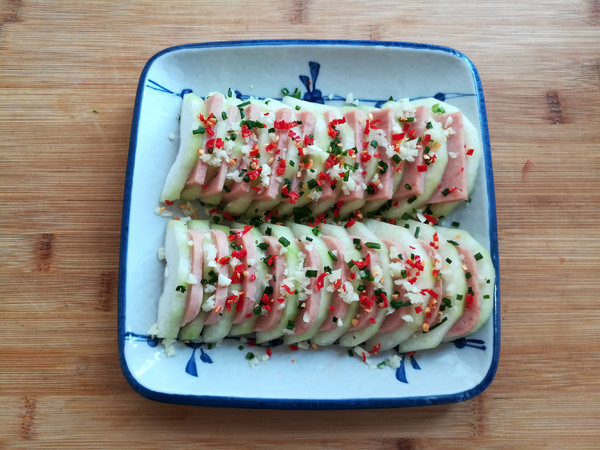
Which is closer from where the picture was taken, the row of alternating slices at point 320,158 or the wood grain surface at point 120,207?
the row of alternating slices at point 320,158

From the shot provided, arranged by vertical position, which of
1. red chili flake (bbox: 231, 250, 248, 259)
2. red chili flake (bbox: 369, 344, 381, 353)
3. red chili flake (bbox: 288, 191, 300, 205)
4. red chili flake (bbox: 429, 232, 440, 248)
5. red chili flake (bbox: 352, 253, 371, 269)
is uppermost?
red chili flake (bbox: 288, 191, 300, 205)

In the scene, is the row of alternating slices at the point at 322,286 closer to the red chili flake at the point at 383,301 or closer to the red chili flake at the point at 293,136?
the red chili flake at the point at 383,301

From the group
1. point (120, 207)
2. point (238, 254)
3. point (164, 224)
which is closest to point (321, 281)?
point (238, 254)

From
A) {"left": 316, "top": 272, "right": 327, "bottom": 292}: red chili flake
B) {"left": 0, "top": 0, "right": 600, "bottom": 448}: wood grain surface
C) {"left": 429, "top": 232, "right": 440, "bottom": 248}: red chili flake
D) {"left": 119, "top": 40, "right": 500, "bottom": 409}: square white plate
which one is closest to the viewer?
{"left": 316, "top": 272, "right": 327, "bottom": 292}: red chili flake

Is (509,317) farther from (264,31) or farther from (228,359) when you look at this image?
(264,31)

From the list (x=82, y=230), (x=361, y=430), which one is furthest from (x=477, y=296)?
(x=82, y=230)

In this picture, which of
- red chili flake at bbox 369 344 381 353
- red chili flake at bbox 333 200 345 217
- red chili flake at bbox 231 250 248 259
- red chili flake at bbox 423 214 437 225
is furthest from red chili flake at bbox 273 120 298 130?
red chili flake at bbox 369 344 381 353

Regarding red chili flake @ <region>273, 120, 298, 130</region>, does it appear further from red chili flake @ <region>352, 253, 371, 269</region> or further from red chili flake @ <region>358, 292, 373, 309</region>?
red chili flake @ <region>358, 292, 373, 309</region>

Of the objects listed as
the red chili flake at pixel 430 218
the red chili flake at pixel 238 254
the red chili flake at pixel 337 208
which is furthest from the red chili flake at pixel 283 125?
the red chili flake at pixel 430 218
